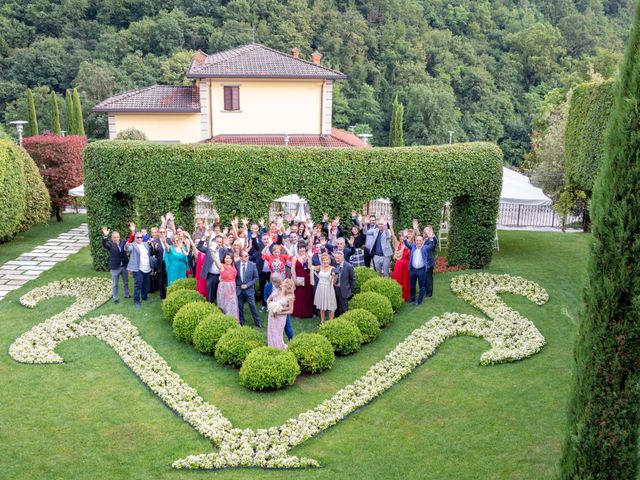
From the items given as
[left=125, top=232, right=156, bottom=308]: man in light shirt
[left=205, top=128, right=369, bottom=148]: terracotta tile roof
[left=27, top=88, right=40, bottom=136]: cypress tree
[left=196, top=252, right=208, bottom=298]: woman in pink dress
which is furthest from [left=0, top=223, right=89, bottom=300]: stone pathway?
[left=27, top=88, right=40, bottom=136]: cypress tree

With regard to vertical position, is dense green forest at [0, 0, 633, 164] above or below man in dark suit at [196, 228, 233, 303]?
above

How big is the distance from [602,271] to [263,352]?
6728mm

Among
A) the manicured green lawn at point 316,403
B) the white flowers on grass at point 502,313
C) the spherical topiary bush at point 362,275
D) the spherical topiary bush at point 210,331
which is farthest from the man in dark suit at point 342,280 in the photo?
the white flowers on grass at point 502,313

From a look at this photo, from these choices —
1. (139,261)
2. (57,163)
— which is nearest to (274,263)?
(139,261)

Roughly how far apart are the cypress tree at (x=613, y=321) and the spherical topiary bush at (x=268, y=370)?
551 cm

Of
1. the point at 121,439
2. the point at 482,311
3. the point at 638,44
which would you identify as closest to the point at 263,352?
the point at 121,439

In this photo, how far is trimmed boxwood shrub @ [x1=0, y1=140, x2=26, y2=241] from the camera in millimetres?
21688

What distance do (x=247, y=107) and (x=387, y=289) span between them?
18.6m

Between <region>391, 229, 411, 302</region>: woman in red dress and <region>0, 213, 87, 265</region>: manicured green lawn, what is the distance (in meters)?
13.9

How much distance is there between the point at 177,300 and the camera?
14.1 metres

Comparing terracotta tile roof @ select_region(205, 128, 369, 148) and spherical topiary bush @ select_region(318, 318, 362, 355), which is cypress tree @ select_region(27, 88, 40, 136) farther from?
spherical topiary bush @ select_region(318, 318, 362, 355)

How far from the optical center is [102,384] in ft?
38.2

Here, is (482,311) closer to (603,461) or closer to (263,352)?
(263,352)

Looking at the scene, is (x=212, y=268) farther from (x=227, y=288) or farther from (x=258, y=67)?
(x=258, y=67)
